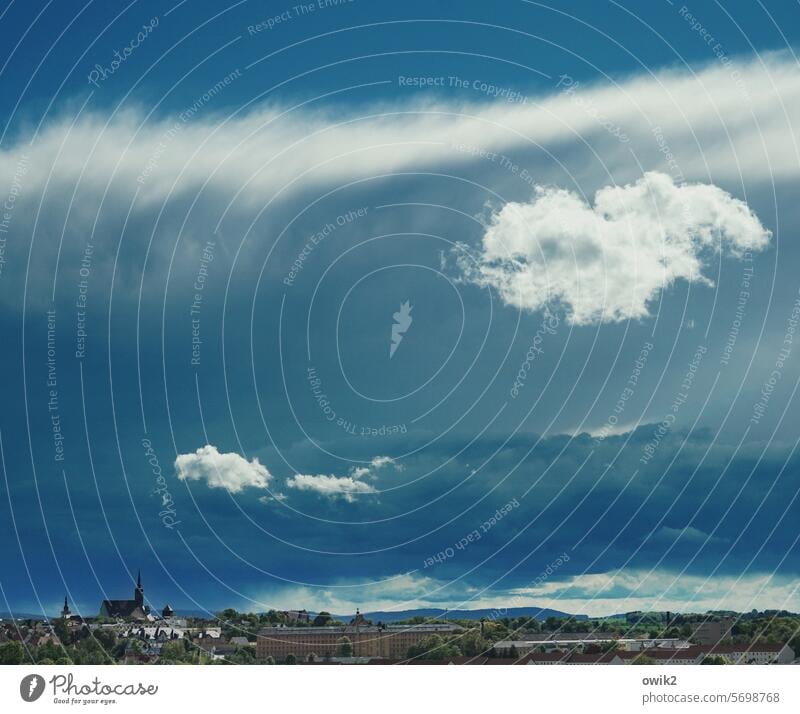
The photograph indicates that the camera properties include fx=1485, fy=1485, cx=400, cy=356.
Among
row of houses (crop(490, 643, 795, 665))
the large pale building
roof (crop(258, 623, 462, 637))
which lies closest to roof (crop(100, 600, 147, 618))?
roof (crop(258, 623, 462, 637))

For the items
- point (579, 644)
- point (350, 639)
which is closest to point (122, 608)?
point (350, 639)

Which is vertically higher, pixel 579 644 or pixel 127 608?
pixel 127 608

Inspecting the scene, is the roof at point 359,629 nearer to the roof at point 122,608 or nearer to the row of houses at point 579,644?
the row of houses at point 579,644

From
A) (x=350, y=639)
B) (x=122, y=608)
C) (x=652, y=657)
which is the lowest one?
(x=652, y=657)

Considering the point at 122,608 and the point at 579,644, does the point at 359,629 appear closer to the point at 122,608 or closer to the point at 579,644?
the point at 579,644

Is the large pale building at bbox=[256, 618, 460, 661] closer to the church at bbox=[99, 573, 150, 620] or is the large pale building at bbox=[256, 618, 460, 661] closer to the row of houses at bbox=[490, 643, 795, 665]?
the row of houses at bbox=[490, 643, 795, 665]

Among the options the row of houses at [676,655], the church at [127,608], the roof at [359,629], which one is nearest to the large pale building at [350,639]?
the roof at [359,629]

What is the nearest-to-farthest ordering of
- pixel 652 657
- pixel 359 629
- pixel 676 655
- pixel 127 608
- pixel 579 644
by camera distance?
pixel 652 657, pixel 676 655, pixel 579 644, pixel 359 629, pixel 127 608
